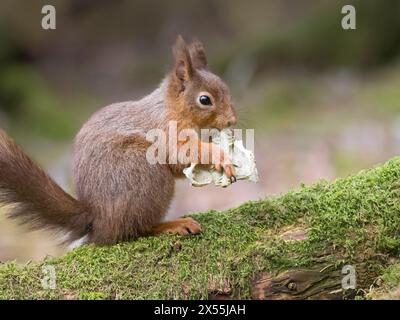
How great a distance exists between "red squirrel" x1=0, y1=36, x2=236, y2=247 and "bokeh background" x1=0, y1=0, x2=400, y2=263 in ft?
13.4

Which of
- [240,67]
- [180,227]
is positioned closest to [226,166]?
[180,227]

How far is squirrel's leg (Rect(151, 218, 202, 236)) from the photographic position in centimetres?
346

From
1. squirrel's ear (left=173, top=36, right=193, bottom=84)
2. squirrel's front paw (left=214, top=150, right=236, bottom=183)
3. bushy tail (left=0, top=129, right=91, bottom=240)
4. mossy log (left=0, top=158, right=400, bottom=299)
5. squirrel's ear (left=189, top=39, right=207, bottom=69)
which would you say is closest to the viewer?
mossy log (left=0, top=158, right=400, bottom=299)

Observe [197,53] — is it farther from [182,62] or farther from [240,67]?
[240,67]

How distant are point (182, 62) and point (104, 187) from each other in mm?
→ 805

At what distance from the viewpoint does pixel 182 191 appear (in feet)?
24.7

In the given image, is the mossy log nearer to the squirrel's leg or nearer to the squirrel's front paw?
the squirrel's leg

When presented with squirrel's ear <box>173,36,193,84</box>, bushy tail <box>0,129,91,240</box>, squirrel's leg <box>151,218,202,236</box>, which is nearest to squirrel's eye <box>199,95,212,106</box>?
squirrel's ear <box>173,36,193,84</box>

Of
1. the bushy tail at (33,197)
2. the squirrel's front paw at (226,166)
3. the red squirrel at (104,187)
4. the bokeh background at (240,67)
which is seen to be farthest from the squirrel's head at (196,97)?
the bokeh background at (240,67)

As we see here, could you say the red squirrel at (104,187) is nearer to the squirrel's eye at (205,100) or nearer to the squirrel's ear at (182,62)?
the squirrel's ear at (182,62)

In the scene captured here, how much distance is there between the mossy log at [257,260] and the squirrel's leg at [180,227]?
42mm

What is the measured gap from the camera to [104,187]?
3.50 m

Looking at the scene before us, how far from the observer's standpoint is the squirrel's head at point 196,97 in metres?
3.83
